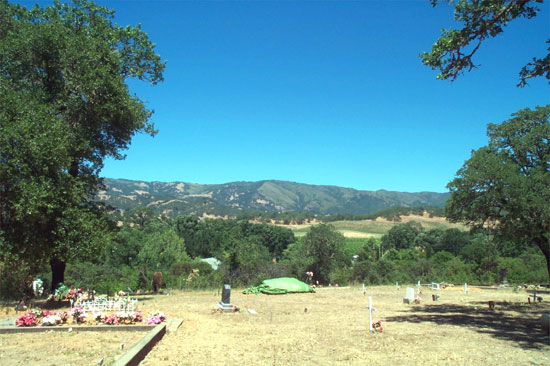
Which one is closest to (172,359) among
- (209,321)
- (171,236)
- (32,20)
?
(209,321)

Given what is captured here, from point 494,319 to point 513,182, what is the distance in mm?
6828

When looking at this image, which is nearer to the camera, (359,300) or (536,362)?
(536,362)

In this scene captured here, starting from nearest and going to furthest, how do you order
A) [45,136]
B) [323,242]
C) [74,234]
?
[45,136], [74,234], [323,242]

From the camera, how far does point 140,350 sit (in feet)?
25.8

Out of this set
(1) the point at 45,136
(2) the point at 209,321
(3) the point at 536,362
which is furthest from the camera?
(1) the point at 45,136

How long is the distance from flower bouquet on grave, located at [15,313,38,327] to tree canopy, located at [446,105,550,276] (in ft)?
57.8

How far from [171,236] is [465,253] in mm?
36755

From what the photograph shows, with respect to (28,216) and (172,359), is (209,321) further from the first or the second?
(28,216)

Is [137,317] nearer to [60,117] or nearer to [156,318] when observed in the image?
[156,318]

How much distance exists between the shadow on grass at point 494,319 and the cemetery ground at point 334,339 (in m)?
0.02

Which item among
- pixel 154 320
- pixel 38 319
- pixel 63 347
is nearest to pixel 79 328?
pixel 38 319

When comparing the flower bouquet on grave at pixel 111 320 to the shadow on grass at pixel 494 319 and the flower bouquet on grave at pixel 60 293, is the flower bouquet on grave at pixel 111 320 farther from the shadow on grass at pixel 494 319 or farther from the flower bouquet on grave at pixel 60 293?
the shadow on grass at pixel 494 319

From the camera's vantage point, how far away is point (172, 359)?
8.08 metres

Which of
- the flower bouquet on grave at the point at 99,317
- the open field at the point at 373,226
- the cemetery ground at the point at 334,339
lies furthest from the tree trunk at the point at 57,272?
the open field at the point at 373,226
